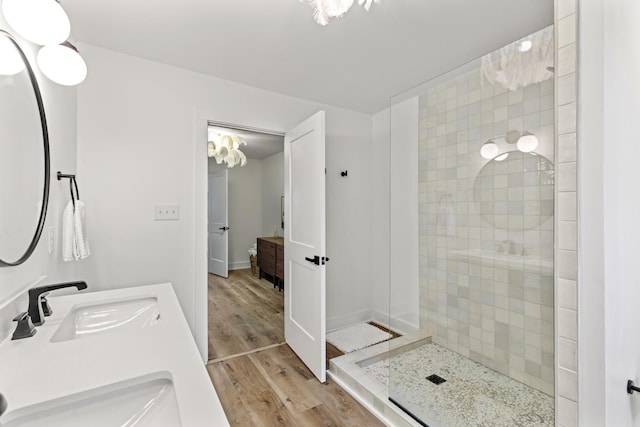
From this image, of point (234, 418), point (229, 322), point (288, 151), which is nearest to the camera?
point (234, 418)

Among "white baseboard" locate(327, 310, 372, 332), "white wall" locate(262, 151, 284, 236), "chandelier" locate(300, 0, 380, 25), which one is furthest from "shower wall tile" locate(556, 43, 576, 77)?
"white wall" locate(262, 151, 284, 236)

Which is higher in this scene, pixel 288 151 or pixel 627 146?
pixel 288 151

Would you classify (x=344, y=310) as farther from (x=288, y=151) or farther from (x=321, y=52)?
(x=321, y=52)

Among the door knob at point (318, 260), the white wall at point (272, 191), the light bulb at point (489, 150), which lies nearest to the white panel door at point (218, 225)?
the white wall at point (272, 191)

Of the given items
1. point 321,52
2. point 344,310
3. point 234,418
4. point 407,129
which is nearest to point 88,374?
point 234,418

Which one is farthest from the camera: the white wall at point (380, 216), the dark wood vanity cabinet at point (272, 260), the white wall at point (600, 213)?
the dark wood vanity cabinet at point (272, 260)

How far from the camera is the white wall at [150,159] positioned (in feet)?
6.24

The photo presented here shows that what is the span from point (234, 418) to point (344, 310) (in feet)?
4.98

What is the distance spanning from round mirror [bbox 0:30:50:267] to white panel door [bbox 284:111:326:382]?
1488mm

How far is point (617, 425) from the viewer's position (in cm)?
86

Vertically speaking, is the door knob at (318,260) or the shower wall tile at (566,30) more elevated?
the shower wall tile at (566,30)

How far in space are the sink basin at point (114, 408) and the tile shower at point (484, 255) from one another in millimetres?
1580

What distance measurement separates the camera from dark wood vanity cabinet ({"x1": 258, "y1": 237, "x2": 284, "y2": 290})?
171 inches

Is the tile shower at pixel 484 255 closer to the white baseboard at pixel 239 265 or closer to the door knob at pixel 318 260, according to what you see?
the door knob at pixel 318 260
